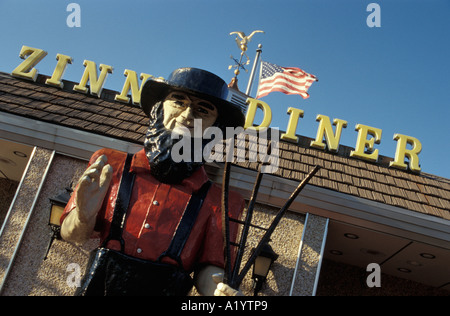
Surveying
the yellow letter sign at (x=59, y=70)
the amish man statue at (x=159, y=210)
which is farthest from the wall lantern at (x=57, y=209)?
the yellow letter sign at (x=59, y=70)

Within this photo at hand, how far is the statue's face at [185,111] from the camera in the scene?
3.30m

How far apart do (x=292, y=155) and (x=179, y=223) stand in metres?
3.20

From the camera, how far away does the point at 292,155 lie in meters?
5.96

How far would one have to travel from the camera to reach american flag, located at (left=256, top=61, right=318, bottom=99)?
29.3ft

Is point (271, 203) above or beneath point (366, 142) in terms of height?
beneath

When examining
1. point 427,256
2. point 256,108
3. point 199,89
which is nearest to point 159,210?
point 199,89

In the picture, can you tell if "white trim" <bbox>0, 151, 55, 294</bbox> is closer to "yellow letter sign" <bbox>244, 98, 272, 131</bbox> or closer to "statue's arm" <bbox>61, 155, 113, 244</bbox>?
"statue's arm" <bbox>61, 155, 113, 244</bbox>

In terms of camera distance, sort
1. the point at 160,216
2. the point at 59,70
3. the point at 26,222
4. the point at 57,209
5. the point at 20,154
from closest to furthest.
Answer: the point at 160,216
the point at 57,209
the point at 26,222
the point at 20,154
the point at 59,70

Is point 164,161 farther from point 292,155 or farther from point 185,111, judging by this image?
point 292,155

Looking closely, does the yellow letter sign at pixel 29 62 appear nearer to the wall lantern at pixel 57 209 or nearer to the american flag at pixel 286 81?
the wall lantern at pixel 57 209

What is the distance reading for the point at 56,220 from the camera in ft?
15.5

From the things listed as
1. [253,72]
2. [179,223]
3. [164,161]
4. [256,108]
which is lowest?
[179,223]

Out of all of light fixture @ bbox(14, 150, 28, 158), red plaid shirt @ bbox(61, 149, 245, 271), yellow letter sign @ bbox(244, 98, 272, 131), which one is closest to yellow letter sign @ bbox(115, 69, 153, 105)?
light fixture @ bbox(14, 150, 28, 158)
